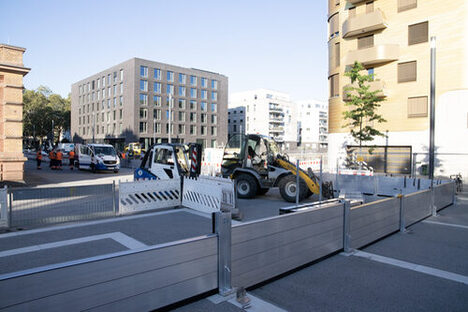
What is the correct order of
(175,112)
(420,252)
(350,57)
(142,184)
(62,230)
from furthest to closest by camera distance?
(175,112) < (350,57) < (142,184) < (62,230) < (420,252)

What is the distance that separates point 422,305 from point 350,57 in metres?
28.5

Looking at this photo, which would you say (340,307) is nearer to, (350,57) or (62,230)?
(62,230)

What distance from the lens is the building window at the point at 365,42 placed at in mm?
28494

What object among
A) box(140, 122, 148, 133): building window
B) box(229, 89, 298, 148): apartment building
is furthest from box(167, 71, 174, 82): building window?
box(229, 89, 298, 148): apartment building

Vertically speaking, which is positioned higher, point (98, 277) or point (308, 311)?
point (98, 277)

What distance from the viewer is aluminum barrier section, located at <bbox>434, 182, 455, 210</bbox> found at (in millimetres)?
10695

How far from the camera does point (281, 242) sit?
471cm

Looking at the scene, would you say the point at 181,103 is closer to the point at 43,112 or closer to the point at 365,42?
the point at 43,112

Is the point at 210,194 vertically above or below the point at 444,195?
above

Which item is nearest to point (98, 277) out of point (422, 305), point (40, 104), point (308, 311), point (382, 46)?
point (308, 311)

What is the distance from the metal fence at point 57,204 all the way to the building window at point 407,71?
25724mm

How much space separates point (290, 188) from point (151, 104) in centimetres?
5328

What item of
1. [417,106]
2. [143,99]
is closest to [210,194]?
[417,106]

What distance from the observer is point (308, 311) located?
3.82m
